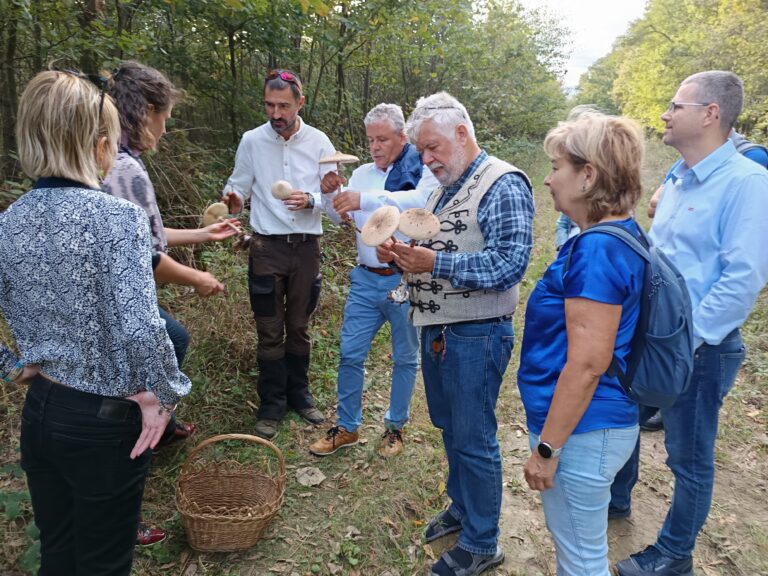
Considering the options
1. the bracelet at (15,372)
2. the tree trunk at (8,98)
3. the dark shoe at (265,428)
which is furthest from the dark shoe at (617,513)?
the tree trunk at (8,98)

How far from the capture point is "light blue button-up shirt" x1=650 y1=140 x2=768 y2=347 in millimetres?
2170

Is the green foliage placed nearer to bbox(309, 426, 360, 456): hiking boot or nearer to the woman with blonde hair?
bbox(309, 426, 360, 456): hiking boot

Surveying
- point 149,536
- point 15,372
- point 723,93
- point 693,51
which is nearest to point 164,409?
point 15,372

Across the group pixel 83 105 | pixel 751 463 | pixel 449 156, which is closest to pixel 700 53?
pixel 751 463

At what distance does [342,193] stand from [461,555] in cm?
209

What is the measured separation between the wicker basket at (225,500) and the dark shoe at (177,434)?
23 cm

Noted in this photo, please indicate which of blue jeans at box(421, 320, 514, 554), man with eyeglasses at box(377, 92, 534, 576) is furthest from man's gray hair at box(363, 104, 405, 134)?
blue jeans at box(421, 320, 514, 554)

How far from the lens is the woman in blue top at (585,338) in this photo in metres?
1.56

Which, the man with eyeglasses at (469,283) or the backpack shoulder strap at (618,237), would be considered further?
the man with eyeglasses at (469,283)

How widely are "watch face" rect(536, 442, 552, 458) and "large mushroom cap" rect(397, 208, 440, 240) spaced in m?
0.95

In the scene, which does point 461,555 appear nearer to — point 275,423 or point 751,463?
point 275,423

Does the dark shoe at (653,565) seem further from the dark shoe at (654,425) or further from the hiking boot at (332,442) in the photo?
the hiking boot at (332,442)

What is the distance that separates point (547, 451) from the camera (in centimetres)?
169

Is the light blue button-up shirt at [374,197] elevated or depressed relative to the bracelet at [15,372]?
elevated
